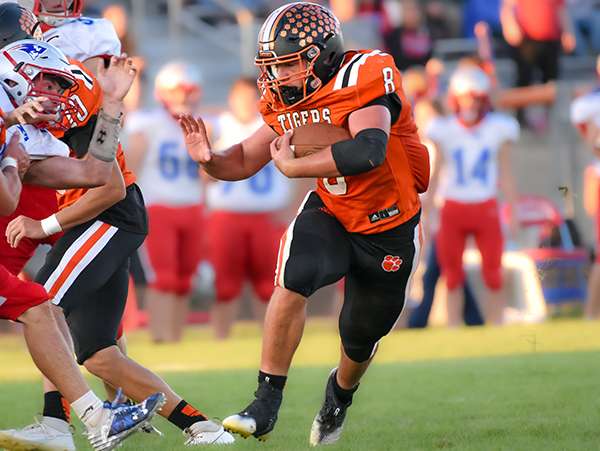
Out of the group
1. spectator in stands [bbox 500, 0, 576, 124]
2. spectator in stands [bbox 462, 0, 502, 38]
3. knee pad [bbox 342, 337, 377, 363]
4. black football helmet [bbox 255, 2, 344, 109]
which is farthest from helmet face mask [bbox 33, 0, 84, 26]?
spectator in stands [bbox 462, 0, 502, 38]

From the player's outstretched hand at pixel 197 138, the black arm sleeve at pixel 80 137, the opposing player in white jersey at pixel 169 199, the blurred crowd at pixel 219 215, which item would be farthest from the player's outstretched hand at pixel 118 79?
the opposing player in white jersey at pixel 169 199

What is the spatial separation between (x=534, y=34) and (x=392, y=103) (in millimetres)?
9227

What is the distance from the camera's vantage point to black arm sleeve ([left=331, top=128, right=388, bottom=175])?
512 centimetres

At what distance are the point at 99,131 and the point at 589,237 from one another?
917 cm

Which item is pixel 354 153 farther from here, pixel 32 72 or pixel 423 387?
pixel 423 387

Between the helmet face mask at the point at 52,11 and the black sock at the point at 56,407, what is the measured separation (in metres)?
1.60

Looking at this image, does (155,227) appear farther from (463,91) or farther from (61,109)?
(61,109)

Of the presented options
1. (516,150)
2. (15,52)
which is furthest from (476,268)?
(15,52)

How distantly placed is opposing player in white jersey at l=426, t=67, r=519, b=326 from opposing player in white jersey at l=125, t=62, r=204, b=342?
194 centimetres

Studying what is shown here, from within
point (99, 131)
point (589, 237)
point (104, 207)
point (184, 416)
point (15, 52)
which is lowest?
point (589, 237)

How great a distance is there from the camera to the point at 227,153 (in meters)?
5.75

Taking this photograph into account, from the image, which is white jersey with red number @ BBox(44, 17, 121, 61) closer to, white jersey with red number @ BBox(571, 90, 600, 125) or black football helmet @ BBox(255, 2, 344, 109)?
black football helmet @ BBox(255, 2, 344, 109)

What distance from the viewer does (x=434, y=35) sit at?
15.9m

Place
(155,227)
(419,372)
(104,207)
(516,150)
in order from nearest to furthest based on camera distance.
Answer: (104,207), (419,372), (155,227), (516,150)
